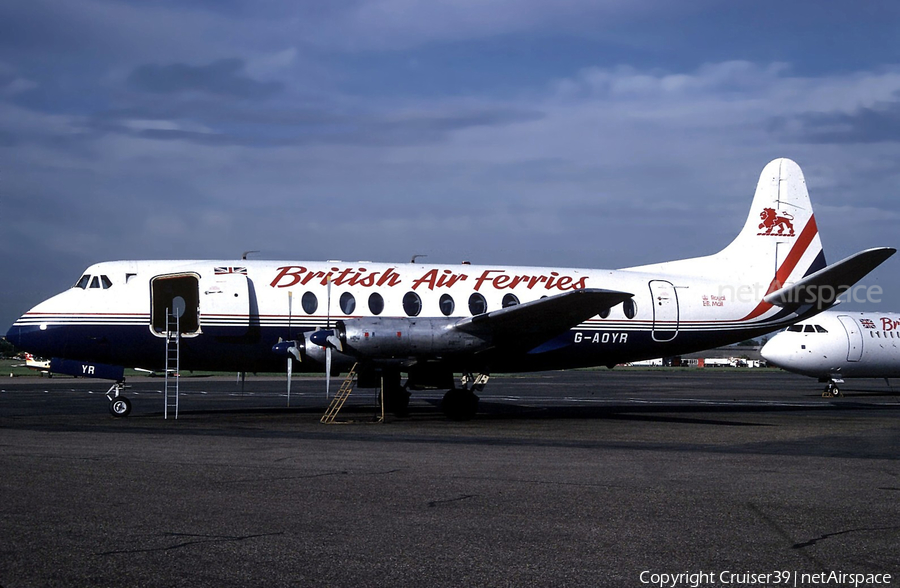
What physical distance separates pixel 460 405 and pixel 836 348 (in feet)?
68.4

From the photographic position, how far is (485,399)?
105 feet

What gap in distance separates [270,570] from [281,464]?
6042 millimetres

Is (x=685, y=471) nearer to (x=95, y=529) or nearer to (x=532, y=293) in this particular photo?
(x=95, y=529)

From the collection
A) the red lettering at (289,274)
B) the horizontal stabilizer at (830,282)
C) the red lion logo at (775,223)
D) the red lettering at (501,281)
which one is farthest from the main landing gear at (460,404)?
the red lion logo at (775,223)

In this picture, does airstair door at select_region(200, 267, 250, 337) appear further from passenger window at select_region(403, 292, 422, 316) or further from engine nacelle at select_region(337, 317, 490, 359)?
passenger window at select_region(403, 292, 422, 316)

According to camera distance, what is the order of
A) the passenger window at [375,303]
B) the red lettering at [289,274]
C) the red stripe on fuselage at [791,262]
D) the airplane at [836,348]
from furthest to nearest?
1. the airplane at [836,348]
2. the red stripe on fuselage at [791,262]
3. the passenger window at [375,303]
4. the red lettering at [289,274]

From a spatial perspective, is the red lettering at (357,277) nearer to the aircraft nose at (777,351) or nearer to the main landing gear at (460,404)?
the main landing gear at (460,404)

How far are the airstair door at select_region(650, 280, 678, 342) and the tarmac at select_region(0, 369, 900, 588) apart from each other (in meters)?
6.32

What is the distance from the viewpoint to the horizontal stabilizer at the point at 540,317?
19.5 meters

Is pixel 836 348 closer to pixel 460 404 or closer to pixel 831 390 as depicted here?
pixel 831 390

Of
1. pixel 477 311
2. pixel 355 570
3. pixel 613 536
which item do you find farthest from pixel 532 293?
pixel 355 570

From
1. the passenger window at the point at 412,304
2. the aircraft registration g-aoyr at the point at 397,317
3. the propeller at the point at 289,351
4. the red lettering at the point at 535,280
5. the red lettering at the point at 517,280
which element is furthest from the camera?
the red lettering at the point at 535,280

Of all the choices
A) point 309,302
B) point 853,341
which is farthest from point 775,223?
point 309,302

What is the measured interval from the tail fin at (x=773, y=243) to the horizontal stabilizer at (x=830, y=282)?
2.93ft
